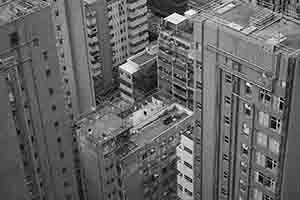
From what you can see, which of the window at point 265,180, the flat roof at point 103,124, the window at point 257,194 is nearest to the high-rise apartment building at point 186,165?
the flat roof at point 103,124

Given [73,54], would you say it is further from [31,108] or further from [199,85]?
[199,85]

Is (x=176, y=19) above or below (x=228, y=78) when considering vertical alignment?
below

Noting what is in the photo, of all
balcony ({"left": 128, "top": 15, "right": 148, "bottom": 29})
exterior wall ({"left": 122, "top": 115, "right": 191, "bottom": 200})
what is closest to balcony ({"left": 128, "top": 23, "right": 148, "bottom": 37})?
balcony ({"left": 128, "top": 15, "right": 148, "bottom": 29})

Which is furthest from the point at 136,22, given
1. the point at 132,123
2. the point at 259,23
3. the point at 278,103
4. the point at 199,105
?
the point at 278,103

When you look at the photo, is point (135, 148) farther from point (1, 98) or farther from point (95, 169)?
point (1, 98)

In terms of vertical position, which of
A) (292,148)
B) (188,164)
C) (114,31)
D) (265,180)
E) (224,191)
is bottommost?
(114,31)

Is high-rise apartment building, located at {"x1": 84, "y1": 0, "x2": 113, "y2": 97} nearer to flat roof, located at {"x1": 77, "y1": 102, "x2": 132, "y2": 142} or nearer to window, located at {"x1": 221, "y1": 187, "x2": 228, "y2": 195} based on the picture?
flat roof, located at {"x1": 77, "y1": 102, "x2": 132, "y2": 142}

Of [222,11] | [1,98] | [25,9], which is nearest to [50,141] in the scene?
[1,98]

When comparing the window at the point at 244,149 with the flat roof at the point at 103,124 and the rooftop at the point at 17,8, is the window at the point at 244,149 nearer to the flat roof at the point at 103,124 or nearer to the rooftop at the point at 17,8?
the rooftop at the point at 17,8
